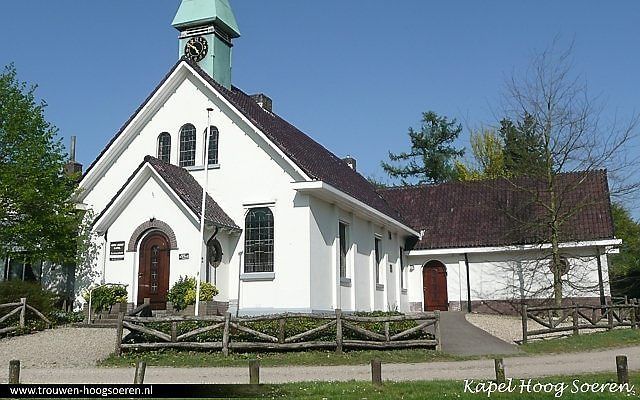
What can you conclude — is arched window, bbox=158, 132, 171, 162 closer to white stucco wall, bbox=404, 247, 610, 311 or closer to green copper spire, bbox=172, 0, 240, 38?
green copper spire, bbox=172, 0, 240, 38

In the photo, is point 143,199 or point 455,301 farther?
point 455,301

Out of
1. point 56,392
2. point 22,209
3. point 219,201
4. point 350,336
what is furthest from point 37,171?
point 56,392

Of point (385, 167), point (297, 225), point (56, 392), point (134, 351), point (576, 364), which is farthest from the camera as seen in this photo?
point (385, 167)

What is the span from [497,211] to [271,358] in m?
18.6

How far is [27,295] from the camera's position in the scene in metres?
21.9

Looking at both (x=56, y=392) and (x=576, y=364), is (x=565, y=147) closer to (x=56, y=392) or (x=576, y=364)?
(x=576, y=364)

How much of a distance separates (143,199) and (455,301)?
15278 mm

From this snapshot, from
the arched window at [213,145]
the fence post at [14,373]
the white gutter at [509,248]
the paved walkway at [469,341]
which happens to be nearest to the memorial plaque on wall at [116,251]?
the arched window at [213,145]

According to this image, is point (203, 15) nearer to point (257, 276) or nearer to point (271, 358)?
point (257, 276)

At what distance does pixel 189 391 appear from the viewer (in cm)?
974

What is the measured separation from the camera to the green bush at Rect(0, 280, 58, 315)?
2170 cm

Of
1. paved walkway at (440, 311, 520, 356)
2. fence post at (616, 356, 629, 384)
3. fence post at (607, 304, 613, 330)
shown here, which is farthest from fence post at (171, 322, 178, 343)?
fence post at (607, 304, 613, 330)

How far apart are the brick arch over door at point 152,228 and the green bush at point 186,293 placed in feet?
4.38

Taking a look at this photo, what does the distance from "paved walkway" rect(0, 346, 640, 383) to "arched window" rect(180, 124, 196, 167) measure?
10271 mm
